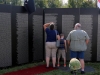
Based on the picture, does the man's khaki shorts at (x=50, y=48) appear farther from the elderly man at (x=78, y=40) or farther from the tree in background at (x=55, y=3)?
the tree in background at (x=55, y=3)

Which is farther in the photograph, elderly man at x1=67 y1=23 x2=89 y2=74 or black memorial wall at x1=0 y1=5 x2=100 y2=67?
black memorial wall at x1=0 y1=5 x2=100 y2=67

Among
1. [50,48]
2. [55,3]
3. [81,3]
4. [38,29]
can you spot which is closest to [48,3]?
[55,3]

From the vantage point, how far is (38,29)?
7457 millimetres

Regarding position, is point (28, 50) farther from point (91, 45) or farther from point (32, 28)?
point (91, 45)

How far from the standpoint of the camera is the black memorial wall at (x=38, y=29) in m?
6.65

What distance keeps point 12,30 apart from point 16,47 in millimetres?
613

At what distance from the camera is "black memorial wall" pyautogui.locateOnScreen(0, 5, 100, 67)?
21.8 ft

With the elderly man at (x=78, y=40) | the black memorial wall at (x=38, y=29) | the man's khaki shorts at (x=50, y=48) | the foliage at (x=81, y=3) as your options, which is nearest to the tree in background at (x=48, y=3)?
the foliage at (x=81, y=3)

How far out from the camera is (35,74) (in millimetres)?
5715

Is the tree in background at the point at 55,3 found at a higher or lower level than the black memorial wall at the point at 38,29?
higher

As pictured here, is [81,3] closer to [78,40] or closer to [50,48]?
[50,48]

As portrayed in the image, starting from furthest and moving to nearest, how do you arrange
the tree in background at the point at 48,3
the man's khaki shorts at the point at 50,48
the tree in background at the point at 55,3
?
the tree in background at the point at 55,3, the tree in background at the point at 48,3, the man's khaki shorts at the point at 50,48

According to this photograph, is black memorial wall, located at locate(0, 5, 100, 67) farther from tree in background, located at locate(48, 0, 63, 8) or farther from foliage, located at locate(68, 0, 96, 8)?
tree in background, located at locate(48, 0, 63, 8)

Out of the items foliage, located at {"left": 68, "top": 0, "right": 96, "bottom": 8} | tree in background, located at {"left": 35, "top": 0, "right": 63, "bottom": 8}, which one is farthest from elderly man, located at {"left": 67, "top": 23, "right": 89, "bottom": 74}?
tree in background, located at {"left": 35, "top": 0, "right": 63, "bottom": 8}
